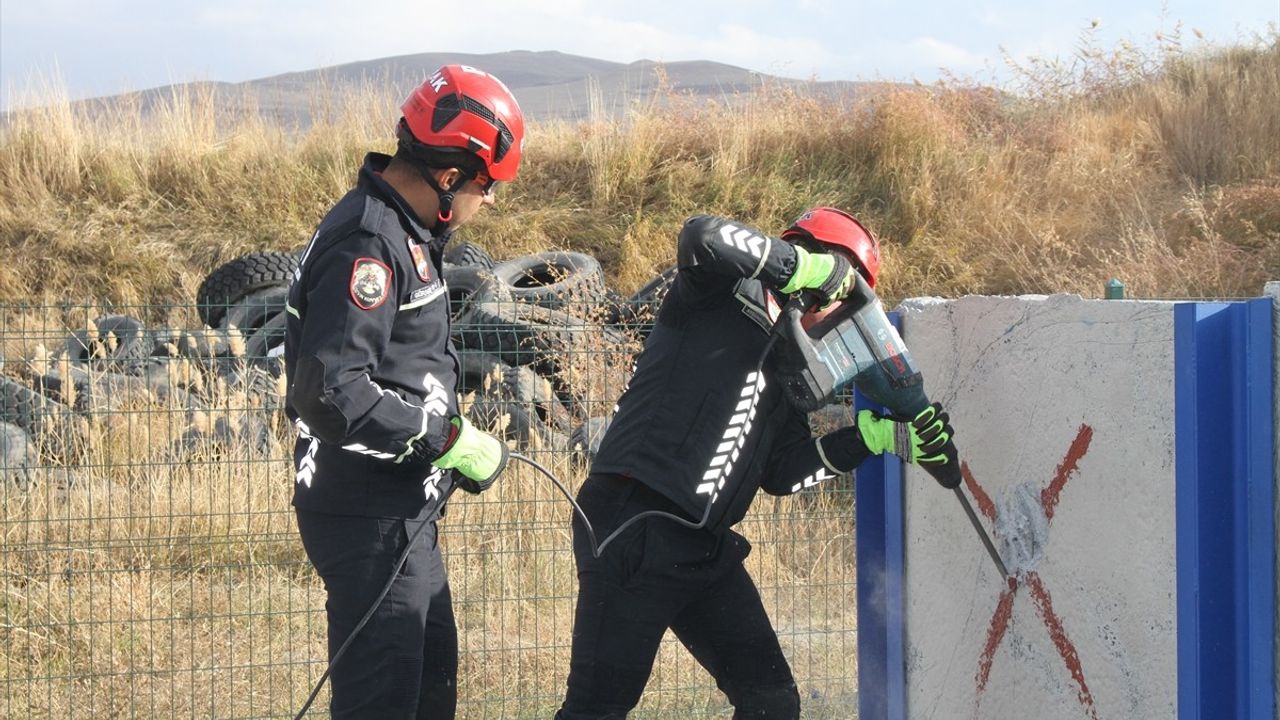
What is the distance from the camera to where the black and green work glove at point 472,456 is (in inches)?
121

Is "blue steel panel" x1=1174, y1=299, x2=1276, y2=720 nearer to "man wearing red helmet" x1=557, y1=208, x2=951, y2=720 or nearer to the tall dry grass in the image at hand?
"man wearing red helmet" x1=557, y1=208, x2=951, y2=720

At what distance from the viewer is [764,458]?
346cm

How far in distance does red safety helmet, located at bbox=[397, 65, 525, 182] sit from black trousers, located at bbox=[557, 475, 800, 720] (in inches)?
36.2

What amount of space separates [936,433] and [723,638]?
2.69ft

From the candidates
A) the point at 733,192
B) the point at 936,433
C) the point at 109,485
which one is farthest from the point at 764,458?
the point at 733,192

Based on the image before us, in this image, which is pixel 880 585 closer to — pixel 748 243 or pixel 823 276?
pixel 823 276

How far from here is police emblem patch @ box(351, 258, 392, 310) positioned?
2857mm

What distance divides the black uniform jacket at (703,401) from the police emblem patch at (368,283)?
76cm

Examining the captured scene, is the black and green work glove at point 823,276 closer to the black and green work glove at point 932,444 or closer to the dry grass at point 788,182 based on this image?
the black and green work glove at point 932,444

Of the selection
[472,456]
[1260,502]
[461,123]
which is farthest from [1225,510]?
[461,123]

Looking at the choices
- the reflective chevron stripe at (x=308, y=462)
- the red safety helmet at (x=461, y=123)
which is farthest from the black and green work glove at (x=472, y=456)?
the red safety helmet at (x=461, y=123)

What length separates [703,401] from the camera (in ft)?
10.9

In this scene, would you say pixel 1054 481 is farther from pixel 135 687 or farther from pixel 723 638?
pixel 135 687

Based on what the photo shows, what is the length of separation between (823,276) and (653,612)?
964 mm
